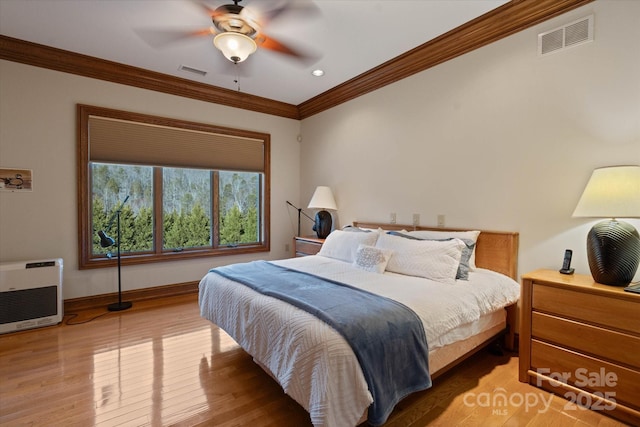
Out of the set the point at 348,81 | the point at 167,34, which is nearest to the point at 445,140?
the point at 348,81

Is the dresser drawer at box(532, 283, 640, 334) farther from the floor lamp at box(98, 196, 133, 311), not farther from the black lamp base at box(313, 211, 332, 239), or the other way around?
the floor lamp at box(98, 196, 133, 311)

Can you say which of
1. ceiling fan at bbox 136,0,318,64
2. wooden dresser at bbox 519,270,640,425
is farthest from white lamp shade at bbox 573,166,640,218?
ceiling fan at bbox 136,0,318,64

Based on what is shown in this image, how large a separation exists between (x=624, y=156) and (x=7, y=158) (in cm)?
563

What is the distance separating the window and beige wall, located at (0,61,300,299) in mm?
121

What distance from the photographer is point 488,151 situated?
285cm

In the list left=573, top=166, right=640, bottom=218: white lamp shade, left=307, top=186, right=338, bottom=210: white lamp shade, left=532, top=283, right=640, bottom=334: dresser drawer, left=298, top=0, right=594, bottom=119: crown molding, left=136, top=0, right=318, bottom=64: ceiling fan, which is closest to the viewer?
left=532, top=283, right=640, bottom=334: dresser drawer

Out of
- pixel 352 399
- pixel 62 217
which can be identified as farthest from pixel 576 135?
pixel 62 217

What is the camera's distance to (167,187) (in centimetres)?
424

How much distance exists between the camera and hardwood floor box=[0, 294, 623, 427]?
1.80 metres

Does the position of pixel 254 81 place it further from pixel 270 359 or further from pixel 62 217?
pixel 270 359

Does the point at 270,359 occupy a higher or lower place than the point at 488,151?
lower

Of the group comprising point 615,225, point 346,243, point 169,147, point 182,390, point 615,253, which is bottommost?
point 182,390

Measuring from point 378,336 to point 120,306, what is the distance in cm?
350

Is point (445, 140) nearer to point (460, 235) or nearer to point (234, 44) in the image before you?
point (460, 235)
